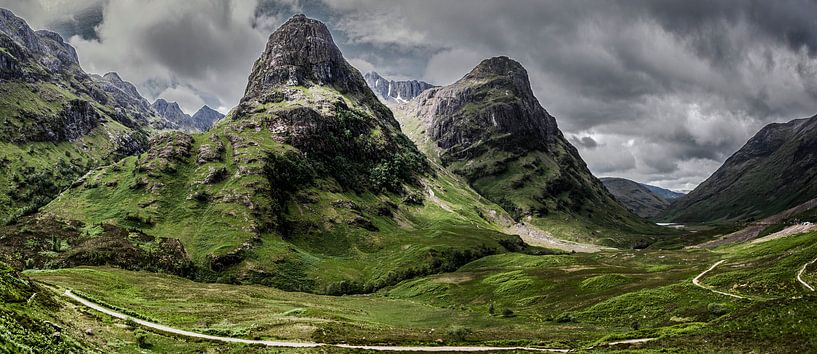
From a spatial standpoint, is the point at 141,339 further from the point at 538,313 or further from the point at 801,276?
the point at 801,276

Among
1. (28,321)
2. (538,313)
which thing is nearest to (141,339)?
(28,321)

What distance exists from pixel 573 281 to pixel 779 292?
5056 centimetres

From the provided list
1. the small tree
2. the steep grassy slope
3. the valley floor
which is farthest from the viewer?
the small tree

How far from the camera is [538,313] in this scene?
95.4 meters

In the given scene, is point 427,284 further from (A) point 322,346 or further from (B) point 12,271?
(B) point 12,271

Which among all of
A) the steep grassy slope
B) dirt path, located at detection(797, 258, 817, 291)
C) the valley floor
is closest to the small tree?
the valley floor

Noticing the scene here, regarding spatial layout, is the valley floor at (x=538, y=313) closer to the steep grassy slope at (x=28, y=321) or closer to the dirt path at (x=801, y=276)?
the dirt path at (x=801, y=276)

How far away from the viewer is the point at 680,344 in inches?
1809

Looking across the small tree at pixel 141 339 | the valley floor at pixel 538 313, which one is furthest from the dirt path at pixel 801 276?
the small tree at pixel 141 339

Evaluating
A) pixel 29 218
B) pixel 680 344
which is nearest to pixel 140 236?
pixel 29 218

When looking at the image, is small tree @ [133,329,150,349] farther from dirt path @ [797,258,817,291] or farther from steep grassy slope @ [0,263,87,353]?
dirt path @ [797,258,817,291]

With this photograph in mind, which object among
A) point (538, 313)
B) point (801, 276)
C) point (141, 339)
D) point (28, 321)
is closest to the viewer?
point (28, 321)

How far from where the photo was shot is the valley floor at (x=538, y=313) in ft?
155

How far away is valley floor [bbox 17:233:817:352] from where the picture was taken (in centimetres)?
4725
